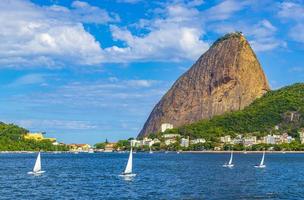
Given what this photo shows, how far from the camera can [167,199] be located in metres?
66.4

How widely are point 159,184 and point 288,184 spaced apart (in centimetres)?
A: 1944

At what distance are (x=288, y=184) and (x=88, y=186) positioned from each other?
1181 inches

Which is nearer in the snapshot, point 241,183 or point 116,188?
point 116,188

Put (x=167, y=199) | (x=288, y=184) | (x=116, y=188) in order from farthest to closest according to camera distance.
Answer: (x=288, y=184)
(x=116, y=188)
(x=167, y=199)

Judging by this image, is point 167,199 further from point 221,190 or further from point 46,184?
point 46,184

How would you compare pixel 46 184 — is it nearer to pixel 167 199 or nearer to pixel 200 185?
pixel 200 185

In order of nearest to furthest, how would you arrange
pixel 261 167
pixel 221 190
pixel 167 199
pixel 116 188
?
pixel 167 199 < pixel 221 190 < pixel 116 188 < pixel 261 167

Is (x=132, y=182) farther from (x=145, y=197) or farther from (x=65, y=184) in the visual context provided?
(x=145, y=197)

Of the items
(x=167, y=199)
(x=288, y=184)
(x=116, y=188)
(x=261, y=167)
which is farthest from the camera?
(x=261, y=167)

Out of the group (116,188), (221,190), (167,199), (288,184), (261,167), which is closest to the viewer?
(167,199)

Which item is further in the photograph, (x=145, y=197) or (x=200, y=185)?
(x=200, y=185)

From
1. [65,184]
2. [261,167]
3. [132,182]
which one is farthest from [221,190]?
[261,167]

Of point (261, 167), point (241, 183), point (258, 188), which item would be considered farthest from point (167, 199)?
point (261, 167)

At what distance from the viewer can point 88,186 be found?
283 feet
